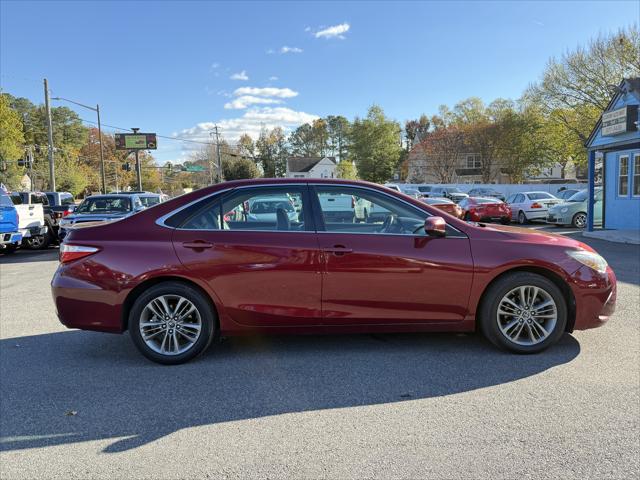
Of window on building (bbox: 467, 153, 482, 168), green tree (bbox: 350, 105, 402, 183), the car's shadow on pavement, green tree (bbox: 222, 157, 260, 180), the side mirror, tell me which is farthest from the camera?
green tree (bbox: 222, 157, 260, 180)

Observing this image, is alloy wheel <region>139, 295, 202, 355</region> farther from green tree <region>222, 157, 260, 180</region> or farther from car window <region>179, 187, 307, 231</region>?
green tree <region>222, 157, 260, 180</region>

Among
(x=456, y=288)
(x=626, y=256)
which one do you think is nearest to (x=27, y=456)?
(x=456, y=288)

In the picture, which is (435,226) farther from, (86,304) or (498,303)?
(86,304)

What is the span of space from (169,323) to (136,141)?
62943mm

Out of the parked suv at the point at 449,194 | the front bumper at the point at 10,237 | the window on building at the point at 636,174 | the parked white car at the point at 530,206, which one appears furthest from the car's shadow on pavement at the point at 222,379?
the parked suv at the point at 449,194

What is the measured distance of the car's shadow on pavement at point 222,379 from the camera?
338 cm

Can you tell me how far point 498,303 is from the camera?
14.4 feet

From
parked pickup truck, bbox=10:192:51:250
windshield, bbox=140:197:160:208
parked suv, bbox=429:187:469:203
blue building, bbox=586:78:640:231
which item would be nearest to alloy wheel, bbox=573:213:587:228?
blue building, bbox=586:78:640:231

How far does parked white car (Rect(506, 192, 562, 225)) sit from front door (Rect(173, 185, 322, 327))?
18.7 meters

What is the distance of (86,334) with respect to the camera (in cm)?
552

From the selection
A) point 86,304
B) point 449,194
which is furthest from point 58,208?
point 449,194

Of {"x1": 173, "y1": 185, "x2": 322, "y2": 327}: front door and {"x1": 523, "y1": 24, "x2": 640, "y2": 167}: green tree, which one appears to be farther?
{"x1": 523, "y1": 24, "x2": 640, "y2": 167}: green tree

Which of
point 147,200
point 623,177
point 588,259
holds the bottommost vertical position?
point 588,259

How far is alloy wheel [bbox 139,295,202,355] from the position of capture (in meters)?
4.37
